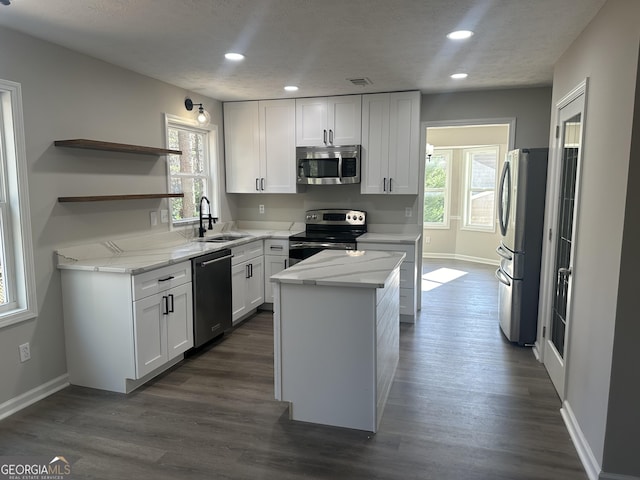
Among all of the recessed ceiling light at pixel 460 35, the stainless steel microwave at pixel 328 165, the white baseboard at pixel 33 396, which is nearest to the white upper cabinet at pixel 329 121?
the stainless steel microwave at pixel 328 165

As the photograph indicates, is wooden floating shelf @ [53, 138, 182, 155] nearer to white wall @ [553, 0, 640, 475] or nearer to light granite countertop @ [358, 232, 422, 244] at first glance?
light granite countertop @ [358, 232, 422, 244]

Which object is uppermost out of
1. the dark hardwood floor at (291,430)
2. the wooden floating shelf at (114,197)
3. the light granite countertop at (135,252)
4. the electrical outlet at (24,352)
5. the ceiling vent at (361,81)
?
the ceiling vent at (361,81)

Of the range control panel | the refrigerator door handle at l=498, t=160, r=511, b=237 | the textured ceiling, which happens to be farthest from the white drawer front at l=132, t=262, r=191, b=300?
the refrigerator door handle at l=498, t=160, r=511, b=237

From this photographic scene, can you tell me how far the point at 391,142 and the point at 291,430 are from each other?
3.21 metres

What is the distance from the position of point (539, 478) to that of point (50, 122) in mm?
3686

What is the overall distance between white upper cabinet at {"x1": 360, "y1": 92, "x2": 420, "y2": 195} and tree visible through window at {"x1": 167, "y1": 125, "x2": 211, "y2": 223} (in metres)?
1.87

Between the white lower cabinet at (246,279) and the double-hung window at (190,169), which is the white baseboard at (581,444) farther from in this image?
the double-hung window at (190,169)

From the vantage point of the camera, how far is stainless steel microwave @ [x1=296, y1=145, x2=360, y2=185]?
4812 millimetres

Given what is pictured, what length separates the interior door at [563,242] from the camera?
280cm

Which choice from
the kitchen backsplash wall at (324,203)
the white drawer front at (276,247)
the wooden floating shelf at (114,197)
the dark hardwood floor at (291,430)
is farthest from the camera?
the kitchen backsplash wall at (324,203)

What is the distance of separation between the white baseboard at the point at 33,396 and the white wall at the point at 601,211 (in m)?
3.37

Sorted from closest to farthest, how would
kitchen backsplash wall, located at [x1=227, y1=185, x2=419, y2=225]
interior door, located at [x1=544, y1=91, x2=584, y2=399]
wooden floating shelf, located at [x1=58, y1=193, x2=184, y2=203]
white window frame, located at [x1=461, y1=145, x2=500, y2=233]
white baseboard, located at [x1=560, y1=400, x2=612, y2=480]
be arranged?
white baseboard, located at [x1=560, y1=400, x2=612, y2=480]
interior door, located at [x1=544, y1=91, x2=584, y2=399]
wooden floating shelf, located at [x1=58, y1=193, x2=184, y2=203]
kitchen backsplash wall, located at [x1=227, y1=185, x2=419, y2=225]
white window frame, located at [x1=461, y1=145, x2=500, y2=233]

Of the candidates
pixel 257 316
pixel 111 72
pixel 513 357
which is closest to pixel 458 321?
pixel 513 357

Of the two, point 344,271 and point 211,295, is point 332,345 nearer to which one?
point 344,271
